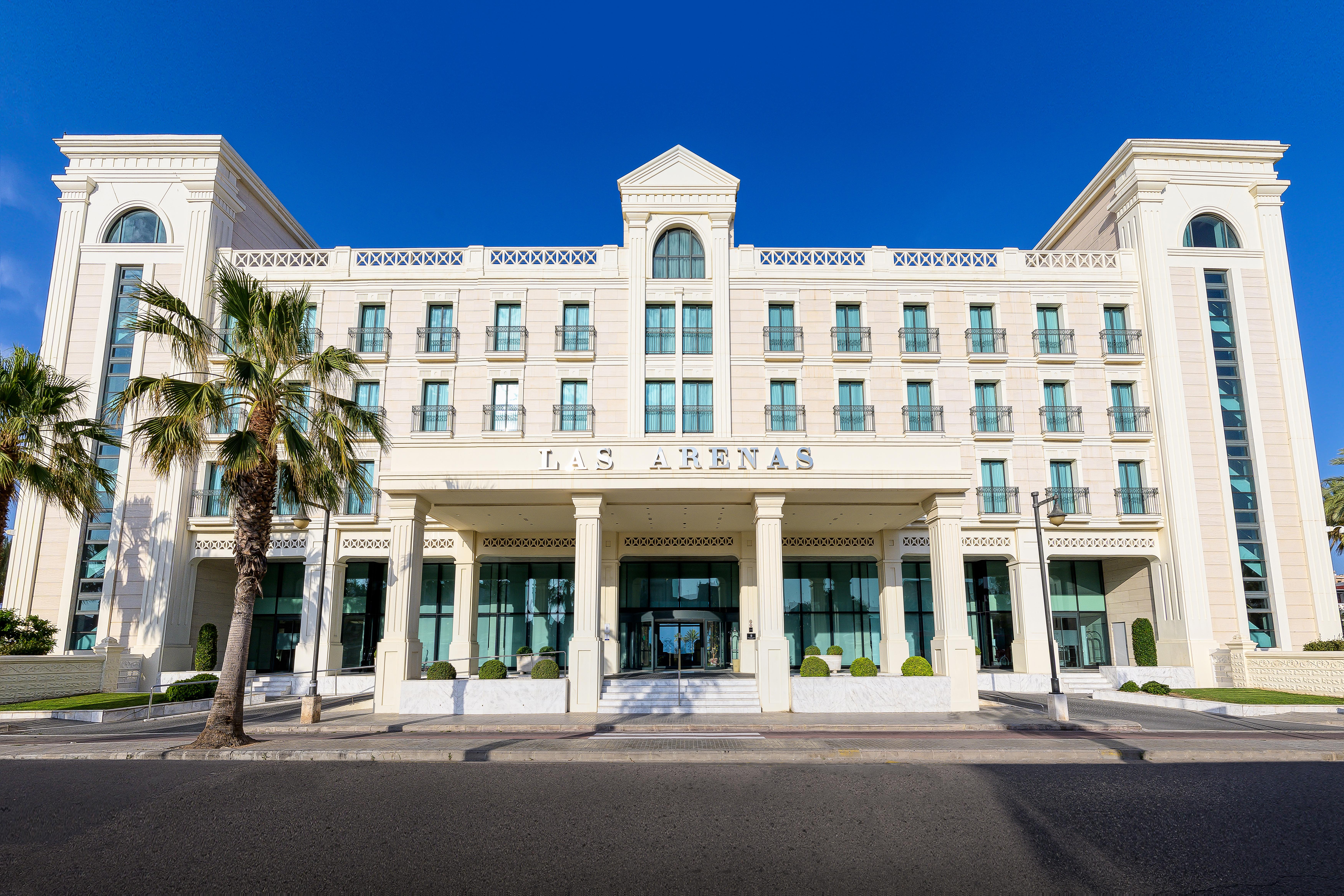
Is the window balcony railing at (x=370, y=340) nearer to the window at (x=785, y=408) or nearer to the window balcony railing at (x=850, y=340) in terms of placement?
the window at (x=785, y=408)

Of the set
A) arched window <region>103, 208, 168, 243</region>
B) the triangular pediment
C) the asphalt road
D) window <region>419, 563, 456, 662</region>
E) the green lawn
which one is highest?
the triangular pediment

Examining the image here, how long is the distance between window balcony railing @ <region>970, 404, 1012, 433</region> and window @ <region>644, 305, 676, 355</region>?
38.9 feet

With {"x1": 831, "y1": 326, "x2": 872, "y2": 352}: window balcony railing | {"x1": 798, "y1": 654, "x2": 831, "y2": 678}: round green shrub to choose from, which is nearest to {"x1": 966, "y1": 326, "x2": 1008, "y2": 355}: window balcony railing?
A: {"x1": 831, "y1": 326, "x2": 872, "y2": 352}: window balcony railing

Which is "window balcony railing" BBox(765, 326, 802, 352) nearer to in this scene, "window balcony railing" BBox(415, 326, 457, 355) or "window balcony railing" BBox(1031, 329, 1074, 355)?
"window balcony railing" BBox(1031, 329, 1074, 355)

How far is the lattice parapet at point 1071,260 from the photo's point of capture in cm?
3303

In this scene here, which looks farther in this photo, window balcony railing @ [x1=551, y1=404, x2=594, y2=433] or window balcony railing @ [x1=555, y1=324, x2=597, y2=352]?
window balcony railing @ [x1=555, y1=324, x2=597, y2=352]

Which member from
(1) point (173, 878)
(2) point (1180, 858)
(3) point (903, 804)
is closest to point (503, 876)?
(1) point (173, 878)

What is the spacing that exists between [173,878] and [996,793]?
915 cm

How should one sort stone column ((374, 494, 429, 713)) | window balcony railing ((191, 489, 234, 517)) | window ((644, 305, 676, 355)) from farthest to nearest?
window ((644, 305, 676, 355))
window balcony railing ((191, 489, 234, 517))
stone column ((374, 494, 429, 713))

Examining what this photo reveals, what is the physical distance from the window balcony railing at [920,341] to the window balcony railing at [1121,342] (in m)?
6.49

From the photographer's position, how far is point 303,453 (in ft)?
55.8

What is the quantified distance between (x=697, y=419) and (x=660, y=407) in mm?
1533

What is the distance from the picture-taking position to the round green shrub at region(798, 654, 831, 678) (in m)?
23.0

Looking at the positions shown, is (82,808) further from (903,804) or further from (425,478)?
(425,478)
